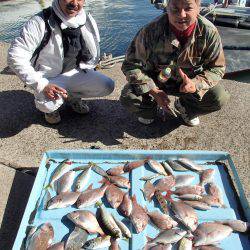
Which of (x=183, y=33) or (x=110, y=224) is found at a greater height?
(x=183, y=33)

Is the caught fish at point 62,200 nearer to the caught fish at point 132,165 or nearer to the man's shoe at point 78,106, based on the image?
the caught fish at point 132,165

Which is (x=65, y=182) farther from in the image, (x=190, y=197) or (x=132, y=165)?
(x=190, y=197)

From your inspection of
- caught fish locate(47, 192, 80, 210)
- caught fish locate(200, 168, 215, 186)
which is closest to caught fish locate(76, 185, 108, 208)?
caught fish locate(47, 192, 80, 210)

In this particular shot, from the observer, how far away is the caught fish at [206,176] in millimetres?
2848

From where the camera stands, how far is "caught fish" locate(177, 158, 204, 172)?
293 centimetres

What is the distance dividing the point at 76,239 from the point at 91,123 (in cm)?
174

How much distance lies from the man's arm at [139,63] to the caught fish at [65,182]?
1.06 m

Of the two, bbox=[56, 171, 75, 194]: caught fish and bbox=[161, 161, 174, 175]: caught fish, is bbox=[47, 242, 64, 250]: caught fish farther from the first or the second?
bbox=[161, 161, 174, 175]: caught fish

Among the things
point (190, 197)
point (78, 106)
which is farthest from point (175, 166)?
point (78, 106)

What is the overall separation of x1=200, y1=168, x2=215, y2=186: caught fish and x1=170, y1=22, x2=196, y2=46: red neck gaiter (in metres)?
1.22

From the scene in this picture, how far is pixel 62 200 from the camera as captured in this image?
2.62 metres

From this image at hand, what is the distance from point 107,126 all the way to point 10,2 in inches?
417

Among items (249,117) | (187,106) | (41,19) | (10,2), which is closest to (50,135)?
(41,19)

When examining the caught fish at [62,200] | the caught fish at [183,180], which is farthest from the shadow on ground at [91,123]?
the caught fish at [62,200]
